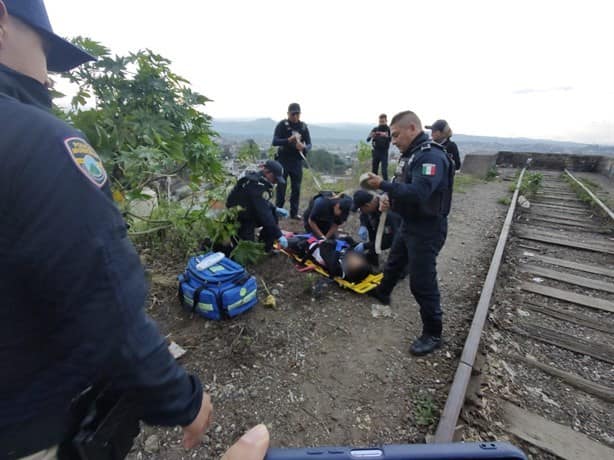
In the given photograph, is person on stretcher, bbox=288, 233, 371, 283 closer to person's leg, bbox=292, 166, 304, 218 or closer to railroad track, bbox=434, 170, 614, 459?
railroad track, bbox=434, 170, 614, 459

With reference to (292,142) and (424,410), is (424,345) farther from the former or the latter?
(292,142)

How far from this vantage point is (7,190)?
1.90ft

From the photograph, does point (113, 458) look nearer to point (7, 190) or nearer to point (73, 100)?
point (7, 190)

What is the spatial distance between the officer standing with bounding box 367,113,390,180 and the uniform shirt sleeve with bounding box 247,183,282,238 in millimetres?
5080

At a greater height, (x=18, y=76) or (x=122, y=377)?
(x=18, y=76)

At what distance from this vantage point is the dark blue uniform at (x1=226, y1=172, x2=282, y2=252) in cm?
378

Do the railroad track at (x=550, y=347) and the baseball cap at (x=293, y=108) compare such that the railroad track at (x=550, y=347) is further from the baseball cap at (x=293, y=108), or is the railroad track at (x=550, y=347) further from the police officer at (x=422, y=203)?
the baseball cap at (x=293, y=108)

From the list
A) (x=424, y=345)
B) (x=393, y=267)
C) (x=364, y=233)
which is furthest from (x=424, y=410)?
(x=364, y=233)

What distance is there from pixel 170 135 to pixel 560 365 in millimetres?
4110

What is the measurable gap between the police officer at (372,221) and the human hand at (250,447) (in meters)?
3.41

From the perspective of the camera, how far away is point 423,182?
2.51 meters

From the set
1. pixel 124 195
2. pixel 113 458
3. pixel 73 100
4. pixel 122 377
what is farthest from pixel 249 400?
pixel 73 100

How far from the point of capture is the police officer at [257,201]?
3.78 metres

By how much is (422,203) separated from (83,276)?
2.47m
